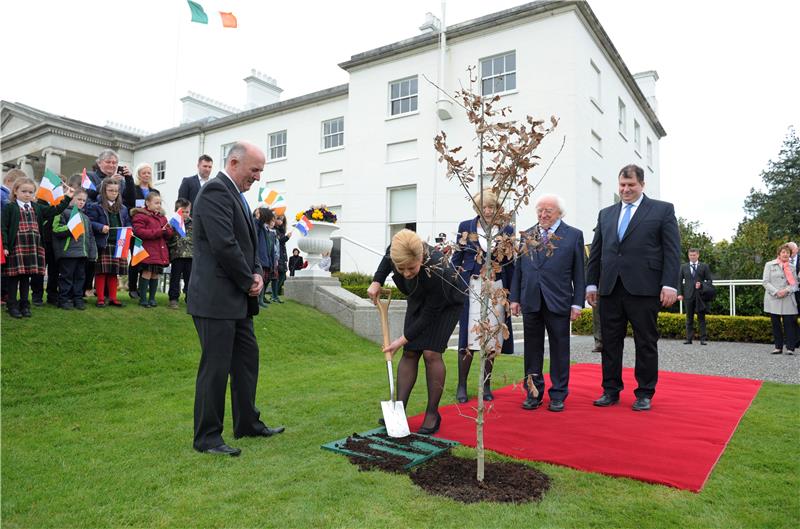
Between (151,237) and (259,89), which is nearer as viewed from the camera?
(151,237)

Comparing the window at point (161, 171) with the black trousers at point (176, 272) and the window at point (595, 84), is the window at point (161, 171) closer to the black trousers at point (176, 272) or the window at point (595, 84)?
the window at point (595, 84)

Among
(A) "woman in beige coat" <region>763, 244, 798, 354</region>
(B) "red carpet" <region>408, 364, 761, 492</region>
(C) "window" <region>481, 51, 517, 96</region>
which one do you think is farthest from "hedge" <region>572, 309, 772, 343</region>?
(C) "window" <region>481, 51, 517, 96</region>

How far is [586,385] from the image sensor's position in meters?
5.65

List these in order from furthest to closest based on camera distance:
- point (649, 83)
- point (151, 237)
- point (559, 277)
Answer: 1. point (649, 83)
2. point (151, 237)
3. point (559, 277)

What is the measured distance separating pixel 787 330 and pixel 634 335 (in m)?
6.39

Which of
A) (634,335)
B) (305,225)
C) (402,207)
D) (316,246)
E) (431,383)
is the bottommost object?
(431,383)

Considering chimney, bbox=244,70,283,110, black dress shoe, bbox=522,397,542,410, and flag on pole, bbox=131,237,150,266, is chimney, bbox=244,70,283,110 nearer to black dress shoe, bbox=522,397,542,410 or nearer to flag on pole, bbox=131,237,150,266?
flag on pole, bbox=131,237,150,266

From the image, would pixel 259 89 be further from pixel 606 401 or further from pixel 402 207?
pixel 606 401

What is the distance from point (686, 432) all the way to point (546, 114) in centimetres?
1311

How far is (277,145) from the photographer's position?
22.6 meters

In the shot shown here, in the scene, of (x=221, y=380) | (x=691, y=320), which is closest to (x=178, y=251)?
(x=221, y=380)

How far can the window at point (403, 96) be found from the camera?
1789cm

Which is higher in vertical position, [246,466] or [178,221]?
[178,221]

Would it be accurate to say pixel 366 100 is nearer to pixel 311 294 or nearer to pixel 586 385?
pixel 311 294
